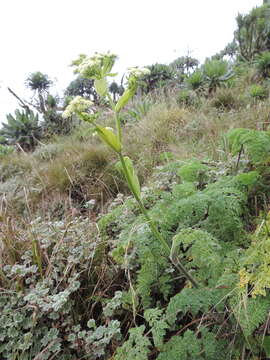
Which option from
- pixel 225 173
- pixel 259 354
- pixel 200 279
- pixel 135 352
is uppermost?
pixel 225 173

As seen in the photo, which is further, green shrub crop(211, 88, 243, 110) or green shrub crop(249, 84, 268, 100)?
green shrub crop(211, 88, 243, 110)

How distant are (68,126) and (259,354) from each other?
5.88 m

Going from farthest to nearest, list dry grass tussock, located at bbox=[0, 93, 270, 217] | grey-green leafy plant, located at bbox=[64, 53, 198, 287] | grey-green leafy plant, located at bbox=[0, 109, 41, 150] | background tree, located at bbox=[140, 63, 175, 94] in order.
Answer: background tree, located at bbox=[140, 63, 175, 94], grey-green leafy plant, located at bbox=[0, 109, 41, 150], dry grass tussock, located at bbox=[0, 93, 270, 217], grey-green leafy plant, located at bbox=[64, 53, 198, 287]

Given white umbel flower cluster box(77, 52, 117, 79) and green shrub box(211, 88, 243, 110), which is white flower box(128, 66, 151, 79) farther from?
green shrub box(211, 88, 243, 110)

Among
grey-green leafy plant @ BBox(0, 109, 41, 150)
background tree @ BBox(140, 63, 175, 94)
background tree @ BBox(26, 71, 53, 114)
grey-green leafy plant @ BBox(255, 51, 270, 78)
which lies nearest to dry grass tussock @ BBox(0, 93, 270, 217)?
grey-green leafy plant @ BBox(0, 109, 41, 150)

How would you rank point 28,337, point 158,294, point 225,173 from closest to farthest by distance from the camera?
point 28,337 → point 158,294 → point 225,173

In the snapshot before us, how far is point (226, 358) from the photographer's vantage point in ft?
2.60

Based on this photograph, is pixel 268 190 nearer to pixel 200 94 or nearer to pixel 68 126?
pixel 200 94

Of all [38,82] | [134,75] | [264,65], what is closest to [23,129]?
[38,82]

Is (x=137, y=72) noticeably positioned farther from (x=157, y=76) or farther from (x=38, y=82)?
(x=38, y=82)

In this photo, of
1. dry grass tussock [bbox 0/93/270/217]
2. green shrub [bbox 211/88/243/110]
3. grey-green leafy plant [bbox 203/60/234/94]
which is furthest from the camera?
grey-green leafy plant [bbox 203/60/234/94]

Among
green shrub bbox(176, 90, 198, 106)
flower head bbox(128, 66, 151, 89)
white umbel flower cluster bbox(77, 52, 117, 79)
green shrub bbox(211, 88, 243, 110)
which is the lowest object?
green shrub bbox(211, 88, 243, 110)

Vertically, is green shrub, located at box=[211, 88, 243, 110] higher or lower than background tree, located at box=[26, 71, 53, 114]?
lower

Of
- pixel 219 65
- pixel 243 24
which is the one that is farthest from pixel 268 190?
pixel 243 24
